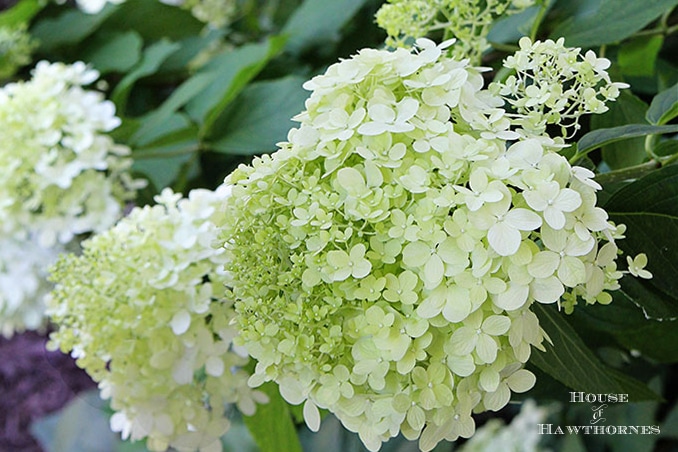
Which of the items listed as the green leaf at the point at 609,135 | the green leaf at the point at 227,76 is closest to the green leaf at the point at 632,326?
the green leaf at the point at 609,135

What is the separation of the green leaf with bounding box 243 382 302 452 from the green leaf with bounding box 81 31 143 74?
1.54ft

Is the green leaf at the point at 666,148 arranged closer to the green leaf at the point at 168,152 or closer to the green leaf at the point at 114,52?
the green leaf at the point at 168,152

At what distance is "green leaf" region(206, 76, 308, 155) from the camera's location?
632mm

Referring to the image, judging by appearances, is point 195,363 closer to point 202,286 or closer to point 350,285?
point 202,286

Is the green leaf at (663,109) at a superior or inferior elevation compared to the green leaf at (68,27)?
superior

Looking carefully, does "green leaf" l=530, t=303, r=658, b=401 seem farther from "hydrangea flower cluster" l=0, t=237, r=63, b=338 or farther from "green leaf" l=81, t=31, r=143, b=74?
"green leaf" l=81, t=31, r=143, b=74

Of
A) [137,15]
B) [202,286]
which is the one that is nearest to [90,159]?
[202,286]

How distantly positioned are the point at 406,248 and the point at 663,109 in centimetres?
19

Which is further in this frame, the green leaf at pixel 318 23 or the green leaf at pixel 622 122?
the green leaf at pixel 318 23

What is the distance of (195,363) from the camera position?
467 millimetres

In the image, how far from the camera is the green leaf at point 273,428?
20.1 inches

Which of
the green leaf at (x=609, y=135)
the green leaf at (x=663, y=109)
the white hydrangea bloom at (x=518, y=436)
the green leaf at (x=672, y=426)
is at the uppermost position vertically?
the green leaf at (x=609, y=135)

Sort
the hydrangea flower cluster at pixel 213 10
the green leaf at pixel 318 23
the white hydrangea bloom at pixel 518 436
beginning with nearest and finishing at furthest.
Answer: the white hydrangea bloom at pixel 518 436 → the green leaf at pixel 318 23 → the hydrangea flower cluster at pixel 213 10

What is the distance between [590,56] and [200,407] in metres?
0.31
